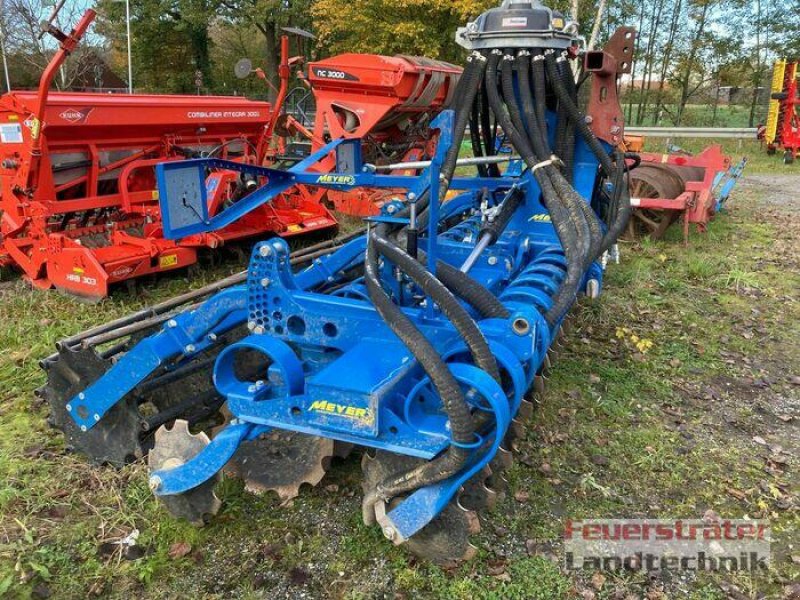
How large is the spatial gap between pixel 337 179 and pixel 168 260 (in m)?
2.77

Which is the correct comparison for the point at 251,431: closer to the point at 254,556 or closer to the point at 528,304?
the point at 254,556

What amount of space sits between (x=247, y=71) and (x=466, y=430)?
5.93m

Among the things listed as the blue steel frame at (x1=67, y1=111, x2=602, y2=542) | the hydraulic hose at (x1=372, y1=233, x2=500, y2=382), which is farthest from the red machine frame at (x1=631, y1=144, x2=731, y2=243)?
the hydraulic hose at (x1=372, y1=233, x2=500, y2=382)

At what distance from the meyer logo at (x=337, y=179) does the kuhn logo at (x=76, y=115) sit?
3097mm

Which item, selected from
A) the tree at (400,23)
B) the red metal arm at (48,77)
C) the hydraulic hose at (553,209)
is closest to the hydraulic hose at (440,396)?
the hydraulic hose at (553,209)

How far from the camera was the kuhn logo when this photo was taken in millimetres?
5438

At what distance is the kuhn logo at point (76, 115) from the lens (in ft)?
17.8

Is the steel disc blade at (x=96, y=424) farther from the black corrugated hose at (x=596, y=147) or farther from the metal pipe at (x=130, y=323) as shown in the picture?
the black corrugated hose at (x=596, y=147)

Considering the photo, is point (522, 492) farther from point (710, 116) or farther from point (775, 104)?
point (710, 116)

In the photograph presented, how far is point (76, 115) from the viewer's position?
5523 millimetres

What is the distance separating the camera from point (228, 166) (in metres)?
3.38

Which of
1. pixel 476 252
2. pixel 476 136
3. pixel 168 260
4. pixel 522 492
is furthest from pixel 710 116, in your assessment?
pixel 522 492

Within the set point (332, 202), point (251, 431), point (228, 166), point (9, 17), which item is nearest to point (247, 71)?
point (332, 202)

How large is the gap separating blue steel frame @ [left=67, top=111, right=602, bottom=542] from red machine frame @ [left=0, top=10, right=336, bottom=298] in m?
2.38
